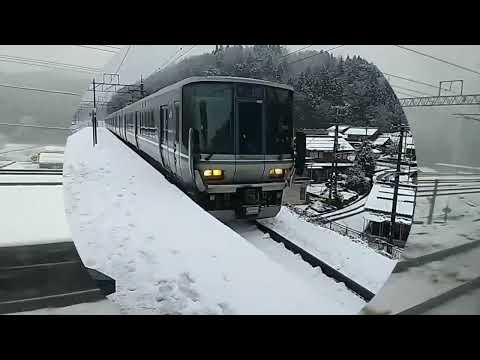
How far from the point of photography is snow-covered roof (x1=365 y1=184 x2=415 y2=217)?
2033mm

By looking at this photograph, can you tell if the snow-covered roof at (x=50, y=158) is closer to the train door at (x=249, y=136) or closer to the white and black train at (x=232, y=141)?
the white and black train at (x=232, y=141)

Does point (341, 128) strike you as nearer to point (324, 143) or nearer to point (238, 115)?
point (324, 143)

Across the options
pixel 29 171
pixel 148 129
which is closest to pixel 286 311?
pixel 29 171

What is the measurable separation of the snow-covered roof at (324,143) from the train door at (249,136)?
0.52 m

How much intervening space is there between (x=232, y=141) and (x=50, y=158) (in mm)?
2182

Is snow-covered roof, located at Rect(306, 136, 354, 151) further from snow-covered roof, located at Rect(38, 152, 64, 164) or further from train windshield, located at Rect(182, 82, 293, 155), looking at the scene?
snow-covered roof, located at Rect(38, 152, 64, 164)

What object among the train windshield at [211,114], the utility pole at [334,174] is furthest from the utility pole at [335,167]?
the train windshield at [211,114]

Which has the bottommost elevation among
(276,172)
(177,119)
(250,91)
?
(276,172)

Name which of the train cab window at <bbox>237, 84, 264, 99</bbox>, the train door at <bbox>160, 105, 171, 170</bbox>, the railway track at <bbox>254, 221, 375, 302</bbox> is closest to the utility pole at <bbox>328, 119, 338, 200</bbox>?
the railway track at <bbox>254, 221, 375, 302</bbox>

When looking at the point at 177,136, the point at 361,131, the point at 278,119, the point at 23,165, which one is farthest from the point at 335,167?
the point at 23,165

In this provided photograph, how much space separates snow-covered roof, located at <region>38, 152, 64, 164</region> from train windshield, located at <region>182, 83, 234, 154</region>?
6.63ft

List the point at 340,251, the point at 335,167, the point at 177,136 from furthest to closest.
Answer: the point at 177,136, the point at 335,167, the point at 340,251

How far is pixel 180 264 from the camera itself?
174 cm

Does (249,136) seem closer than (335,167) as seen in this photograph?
No
